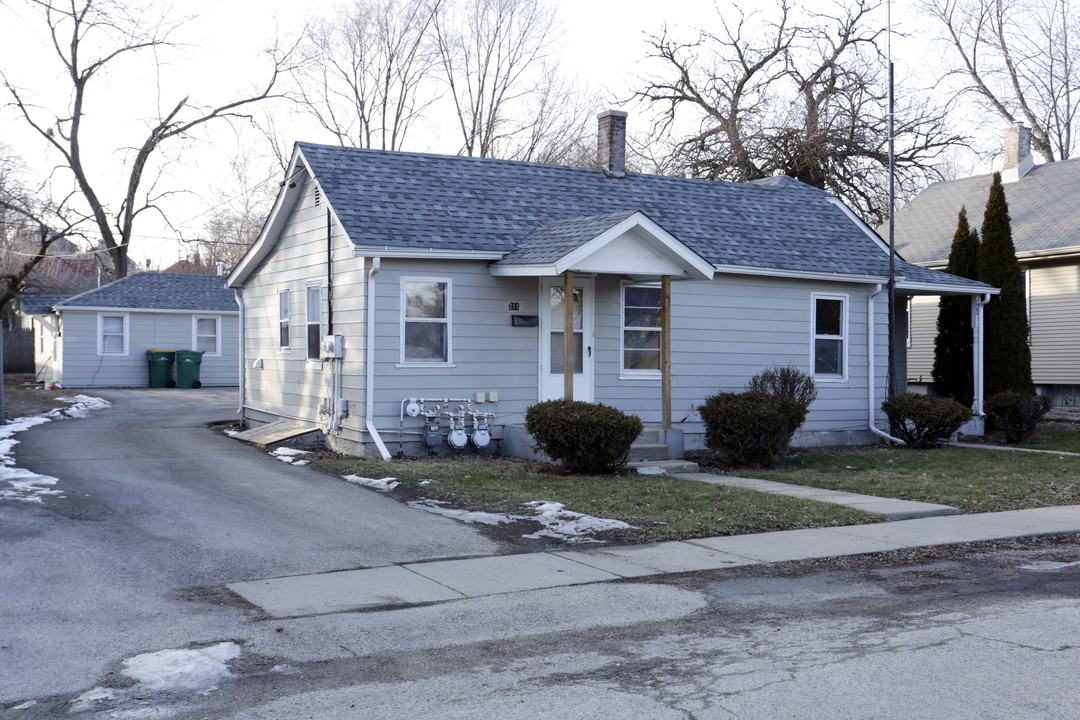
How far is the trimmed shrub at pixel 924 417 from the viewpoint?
16953 mm

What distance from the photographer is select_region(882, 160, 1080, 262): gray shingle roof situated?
83.8 ft

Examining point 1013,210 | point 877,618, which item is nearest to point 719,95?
point 1013,210

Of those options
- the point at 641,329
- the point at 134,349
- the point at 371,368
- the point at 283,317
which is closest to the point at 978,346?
the point at 641,329

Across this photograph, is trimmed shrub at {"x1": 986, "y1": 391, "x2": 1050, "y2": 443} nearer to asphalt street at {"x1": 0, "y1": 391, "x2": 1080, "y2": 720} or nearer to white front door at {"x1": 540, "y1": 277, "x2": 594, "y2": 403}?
white front door at {"x1": 540, "y1": 277, "x2": 594, "y2": 403}

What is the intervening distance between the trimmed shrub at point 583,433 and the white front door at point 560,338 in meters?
2.43

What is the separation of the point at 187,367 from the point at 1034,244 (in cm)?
2446

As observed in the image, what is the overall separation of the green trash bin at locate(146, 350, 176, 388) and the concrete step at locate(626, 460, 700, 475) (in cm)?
2133

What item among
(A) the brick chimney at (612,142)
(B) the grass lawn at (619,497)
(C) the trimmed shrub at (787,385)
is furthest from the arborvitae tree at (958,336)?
(B) the grass lawn at (619,497)

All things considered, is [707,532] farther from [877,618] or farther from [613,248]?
[613,248]

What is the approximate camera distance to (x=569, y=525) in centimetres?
985

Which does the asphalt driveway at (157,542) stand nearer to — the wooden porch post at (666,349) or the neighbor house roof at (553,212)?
the neighbor house roof at (553,212)

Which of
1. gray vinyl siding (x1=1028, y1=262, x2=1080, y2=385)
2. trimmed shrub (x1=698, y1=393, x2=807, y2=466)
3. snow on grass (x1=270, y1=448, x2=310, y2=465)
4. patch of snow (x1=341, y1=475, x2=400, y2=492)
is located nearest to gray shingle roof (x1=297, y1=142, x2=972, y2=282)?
trimmed shrub (x1=698, y1=393, x2=807, y2=466)

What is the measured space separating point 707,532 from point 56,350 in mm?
28154

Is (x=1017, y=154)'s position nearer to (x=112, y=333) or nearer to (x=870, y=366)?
(x=870, y=366)
